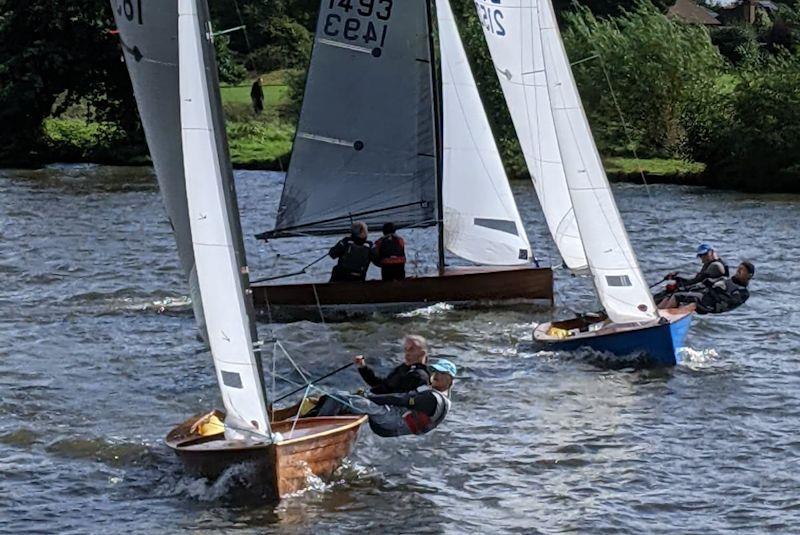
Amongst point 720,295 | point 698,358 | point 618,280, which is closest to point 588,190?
point 618,280

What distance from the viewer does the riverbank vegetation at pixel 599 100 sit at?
4297 centimetres

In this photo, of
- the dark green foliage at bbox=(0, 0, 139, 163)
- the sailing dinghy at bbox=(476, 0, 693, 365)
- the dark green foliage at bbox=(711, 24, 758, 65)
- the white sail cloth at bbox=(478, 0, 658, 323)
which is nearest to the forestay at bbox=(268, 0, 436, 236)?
the sailing dinghy at bbox=(476, 0, 693, 365)

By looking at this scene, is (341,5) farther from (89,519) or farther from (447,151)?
(89,519)

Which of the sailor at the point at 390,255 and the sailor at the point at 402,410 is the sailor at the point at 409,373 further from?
the sailor at the point at 390,255

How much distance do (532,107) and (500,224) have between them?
2.23 m

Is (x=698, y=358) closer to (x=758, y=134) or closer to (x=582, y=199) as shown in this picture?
(x=582, y=199)

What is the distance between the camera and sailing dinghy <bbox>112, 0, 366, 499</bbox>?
12383 millimetres

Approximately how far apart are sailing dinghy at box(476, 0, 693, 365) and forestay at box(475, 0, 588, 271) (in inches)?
0.8

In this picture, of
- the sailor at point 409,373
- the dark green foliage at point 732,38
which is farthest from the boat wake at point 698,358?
the dark green foliage at point 732,38

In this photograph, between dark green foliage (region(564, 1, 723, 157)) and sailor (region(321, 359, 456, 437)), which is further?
dark green foliage (region(564, 1, 723, 157))

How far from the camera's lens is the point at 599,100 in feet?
156

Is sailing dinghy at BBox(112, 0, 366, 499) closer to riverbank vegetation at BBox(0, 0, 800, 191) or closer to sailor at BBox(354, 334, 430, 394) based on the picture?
sailor at BBox(354, 334, 430, 394)

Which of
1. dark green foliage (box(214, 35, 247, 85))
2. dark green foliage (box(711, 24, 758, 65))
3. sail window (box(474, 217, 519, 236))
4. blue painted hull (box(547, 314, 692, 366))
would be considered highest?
dark green foliage (box(711, 24, 758, 65))

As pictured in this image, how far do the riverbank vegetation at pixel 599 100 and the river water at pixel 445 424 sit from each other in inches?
553
